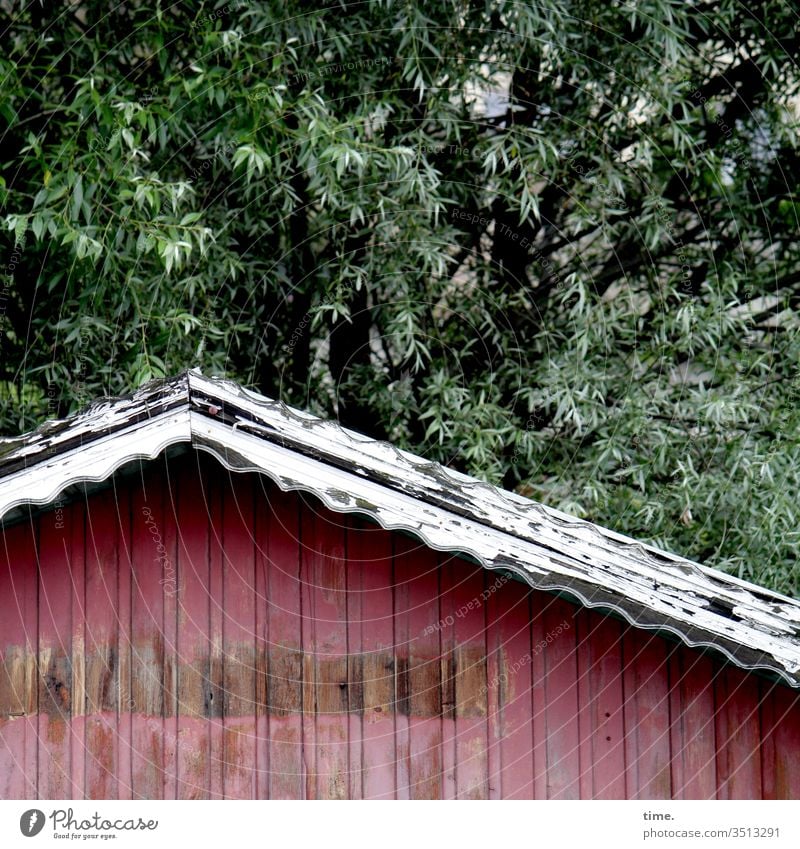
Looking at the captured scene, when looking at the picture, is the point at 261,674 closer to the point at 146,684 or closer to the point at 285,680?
the point at 285,680

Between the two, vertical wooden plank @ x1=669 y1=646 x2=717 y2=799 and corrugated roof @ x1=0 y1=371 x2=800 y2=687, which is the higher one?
corrugated roof @ x1=0 y1=371 x2=800 y2=687

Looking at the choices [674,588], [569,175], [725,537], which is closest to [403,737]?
[674,588]

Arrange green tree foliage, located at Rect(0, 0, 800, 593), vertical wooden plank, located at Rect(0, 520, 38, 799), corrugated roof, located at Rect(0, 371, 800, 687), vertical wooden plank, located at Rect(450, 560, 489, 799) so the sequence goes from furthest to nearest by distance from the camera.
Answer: green tree foliage, located at Rect(0, 0, 800, 593)
vertical wooden plank, located at Rect(450, 560, 489, 799)
vertical wooden plank, located at Rect(0, 520, 38, 799)
corrugated roof, located at Rect(0, 371, 800, 687)

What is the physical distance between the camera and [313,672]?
15.4ft

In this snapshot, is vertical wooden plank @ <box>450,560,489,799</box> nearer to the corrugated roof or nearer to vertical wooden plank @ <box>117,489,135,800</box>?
the corrugated roof

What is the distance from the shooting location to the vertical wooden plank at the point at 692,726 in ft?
15.5

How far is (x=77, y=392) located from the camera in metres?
7.05

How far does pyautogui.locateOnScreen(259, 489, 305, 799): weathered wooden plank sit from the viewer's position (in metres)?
4.67

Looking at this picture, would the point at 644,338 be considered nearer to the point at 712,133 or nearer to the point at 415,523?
the point at 712,133

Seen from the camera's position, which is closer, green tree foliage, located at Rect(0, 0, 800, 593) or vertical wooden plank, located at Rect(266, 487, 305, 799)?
vertical wooden plank, located at Rect(266, 487, 305, 799)

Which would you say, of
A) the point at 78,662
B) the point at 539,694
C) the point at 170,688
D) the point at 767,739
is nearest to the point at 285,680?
the point at 170,688

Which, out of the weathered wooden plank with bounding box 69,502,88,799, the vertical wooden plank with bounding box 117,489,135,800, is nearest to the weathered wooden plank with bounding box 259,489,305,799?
the vertical wooden plank with bounding box 117,489,135,800

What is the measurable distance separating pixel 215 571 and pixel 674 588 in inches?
84.4

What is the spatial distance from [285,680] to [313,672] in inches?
5.6
